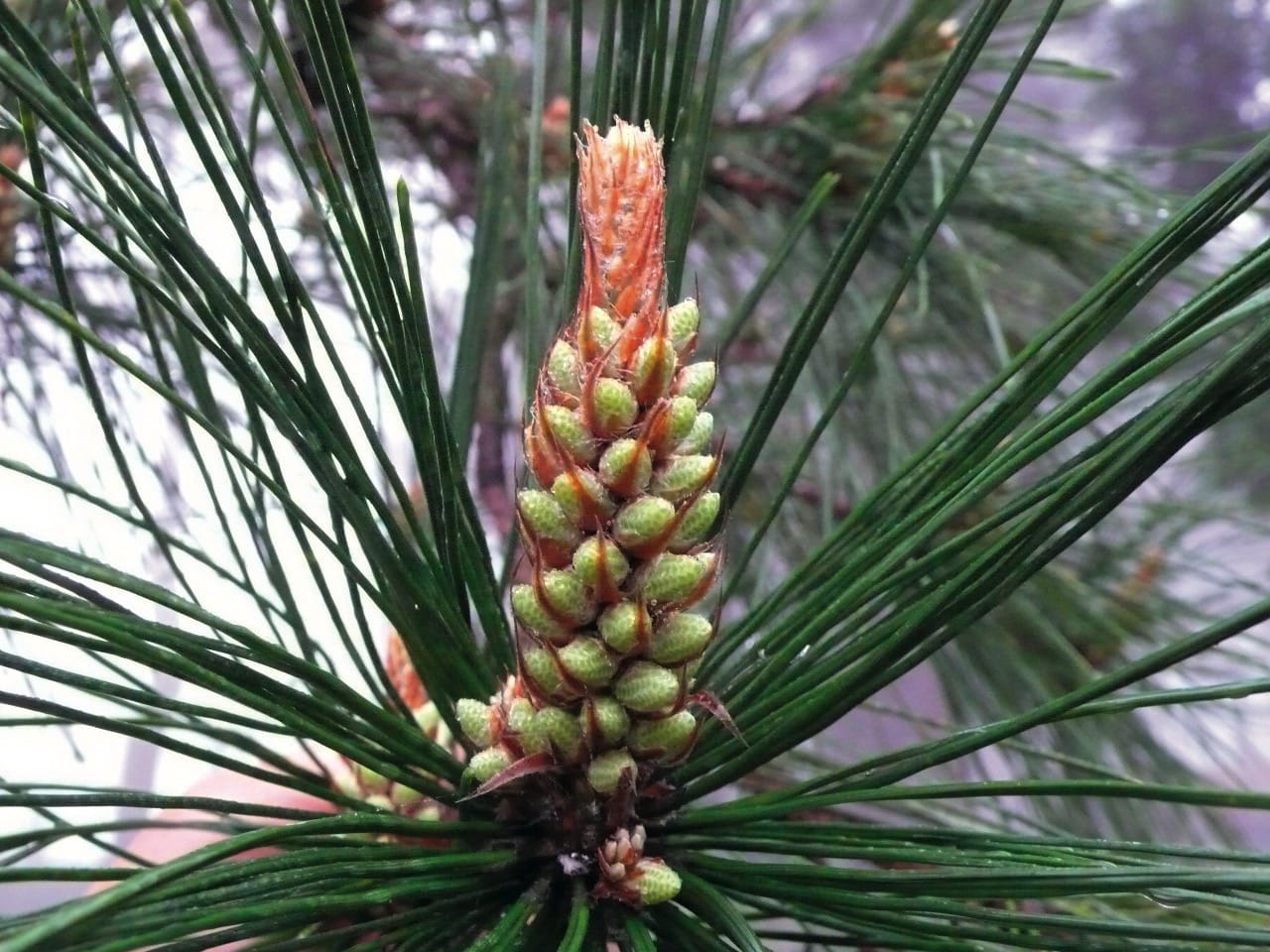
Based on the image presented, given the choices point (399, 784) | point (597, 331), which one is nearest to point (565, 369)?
point (597, 331)

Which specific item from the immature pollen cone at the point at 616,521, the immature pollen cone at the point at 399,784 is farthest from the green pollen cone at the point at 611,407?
the immature pollen cone at the point at 399,784

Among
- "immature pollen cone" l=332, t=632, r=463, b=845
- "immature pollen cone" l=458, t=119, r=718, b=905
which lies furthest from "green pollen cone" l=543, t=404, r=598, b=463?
"immature pollen cone" l=332, t=632, r=463, b=845

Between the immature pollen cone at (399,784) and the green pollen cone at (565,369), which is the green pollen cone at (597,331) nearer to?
the green pollen cone at (565,369)

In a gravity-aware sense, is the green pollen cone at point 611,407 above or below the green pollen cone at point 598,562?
above

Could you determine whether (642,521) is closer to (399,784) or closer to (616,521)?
(616,521)

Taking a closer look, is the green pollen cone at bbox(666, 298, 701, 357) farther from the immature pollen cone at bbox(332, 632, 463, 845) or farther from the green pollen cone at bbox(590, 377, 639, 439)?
the immature pollen cone at bbox(332, 632, 463, 845)

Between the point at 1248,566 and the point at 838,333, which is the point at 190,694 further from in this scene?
the point at 1248,566

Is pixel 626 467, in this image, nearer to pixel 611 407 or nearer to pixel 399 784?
pixel 611 407

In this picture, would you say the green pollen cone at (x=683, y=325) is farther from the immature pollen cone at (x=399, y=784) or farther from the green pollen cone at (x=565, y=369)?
the immature pollen cone at (x=399, y=784)

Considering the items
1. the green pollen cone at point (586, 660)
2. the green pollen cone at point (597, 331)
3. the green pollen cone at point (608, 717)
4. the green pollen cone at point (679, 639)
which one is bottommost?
the green pollen cone at point (608, 717)
